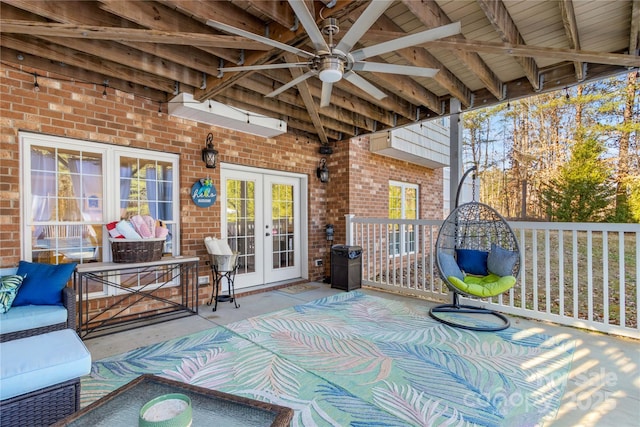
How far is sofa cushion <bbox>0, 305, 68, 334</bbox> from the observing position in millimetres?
2441

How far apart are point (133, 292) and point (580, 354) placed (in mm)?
4663

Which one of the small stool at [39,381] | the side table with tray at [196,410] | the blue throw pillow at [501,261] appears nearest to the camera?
the side table with tray at [196,410]

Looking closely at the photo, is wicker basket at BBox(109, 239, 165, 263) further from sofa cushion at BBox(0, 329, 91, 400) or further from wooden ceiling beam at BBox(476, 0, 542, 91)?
wooden ceiling beam at BBox(476, 0, 542, 91)

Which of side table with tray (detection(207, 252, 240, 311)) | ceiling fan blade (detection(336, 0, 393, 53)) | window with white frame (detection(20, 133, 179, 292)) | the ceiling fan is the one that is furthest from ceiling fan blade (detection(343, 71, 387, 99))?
window with white frame (detection(20, 133, 179, 292))

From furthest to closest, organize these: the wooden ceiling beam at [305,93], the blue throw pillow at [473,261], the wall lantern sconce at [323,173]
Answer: the wall lantern sconce at [323,173] → the blue throw pillow at [473,261] → the wooden ceiling beam at [305,93]

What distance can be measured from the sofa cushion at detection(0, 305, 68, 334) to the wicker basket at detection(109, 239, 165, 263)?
76 cm

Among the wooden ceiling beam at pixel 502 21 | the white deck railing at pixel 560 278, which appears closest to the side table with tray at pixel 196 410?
the wooden ceiling beam at pixel 502 21

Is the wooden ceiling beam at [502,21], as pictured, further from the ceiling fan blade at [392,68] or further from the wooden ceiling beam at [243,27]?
the wooden ceiling beam at [243,27]

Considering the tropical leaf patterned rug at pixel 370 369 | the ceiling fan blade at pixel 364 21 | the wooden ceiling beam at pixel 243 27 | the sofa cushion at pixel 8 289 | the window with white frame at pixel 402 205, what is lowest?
the tropical leaf patterned rug at pixel 370 369

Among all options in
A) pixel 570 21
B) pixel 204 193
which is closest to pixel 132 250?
pixel 204 193

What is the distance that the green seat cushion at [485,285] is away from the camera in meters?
3.40

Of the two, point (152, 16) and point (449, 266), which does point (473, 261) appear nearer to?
point (449, 266)

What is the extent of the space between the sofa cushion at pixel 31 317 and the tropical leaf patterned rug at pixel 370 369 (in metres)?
0.53

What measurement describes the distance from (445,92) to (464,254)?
2240 mm
